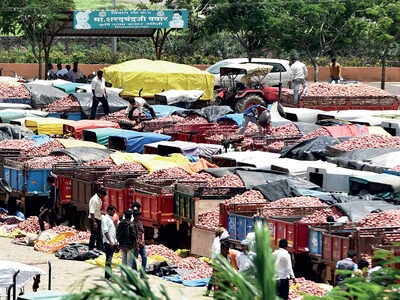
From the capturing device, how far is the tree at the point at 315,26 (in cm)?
5031

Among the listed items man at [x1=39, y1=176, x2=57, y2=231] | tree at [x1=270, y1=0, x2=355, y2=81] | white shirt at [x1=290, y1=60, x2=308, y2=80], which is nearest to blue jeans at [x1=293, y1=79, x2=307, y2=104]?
white shirt at [x1=290, y1=60, x2=308, y2=80]

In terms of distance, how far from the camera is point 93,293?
7.49 metres

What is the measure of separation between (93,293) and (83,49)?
7079 centimetres

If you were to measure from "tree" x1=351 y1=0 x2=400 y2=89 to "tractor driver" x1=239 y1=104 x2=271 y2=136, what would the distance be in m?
20.9

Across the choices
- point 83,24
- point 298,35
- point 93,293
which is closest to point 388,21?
point 298,35

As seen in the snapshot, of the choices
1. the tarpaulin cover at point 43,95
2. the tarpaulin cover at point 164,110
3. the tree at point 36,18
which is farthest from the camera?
the tree at point 36,18

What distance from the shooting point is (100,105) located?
34.3 m

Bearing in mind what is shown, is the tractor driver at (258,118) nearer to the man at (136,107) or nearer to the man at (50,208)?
the man at (136,107)

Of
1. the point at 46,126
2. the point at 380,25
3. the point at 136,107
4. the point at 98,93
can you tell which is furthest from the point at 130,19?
the point at 46,126

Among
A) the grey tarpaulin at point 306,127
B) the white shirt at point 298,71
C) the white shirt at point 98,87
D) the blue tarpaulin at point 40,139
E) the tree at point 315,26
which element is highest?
the tree at point 315,26

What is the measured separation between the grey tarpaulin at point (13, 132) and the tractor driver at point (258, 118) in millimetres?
6097

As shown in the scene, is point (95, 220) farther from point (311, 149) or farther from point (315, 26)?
point (315, 26)

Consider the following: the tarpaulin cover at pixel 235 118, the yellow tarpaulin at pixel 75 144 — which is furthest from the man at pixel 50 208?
the tarpaulin cover at pixel 235 118

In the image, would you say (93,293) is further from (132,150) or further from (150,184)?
(132,150)
